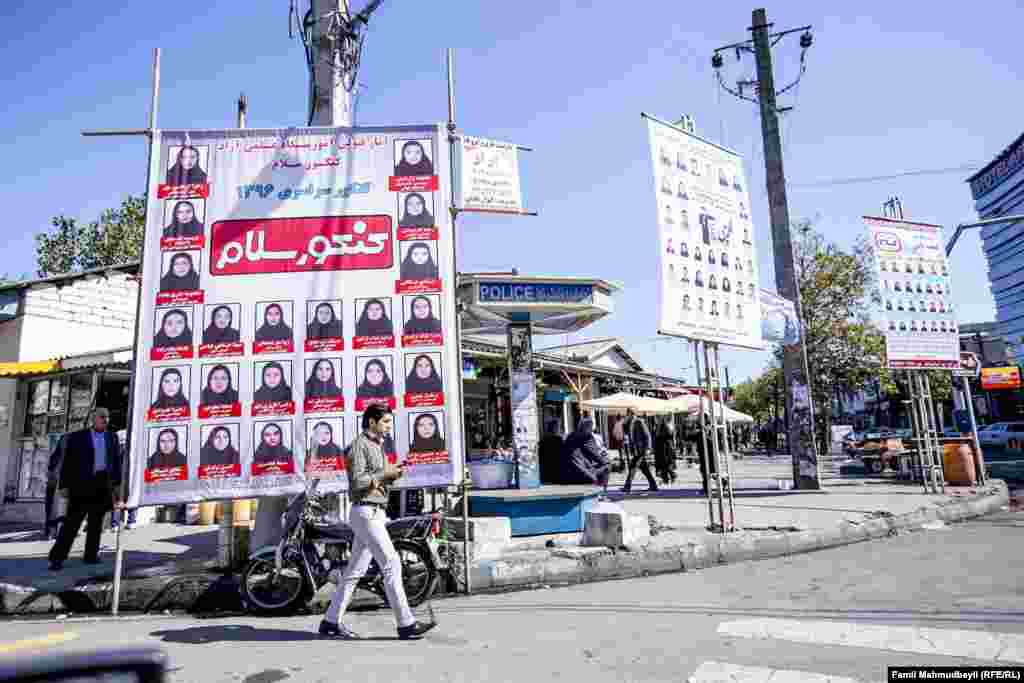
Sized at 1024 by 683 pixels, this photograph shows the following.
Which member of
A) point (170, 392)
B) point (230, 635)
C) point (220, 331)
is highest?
point (220, 331)

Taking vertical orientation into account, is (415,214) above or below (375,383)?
above

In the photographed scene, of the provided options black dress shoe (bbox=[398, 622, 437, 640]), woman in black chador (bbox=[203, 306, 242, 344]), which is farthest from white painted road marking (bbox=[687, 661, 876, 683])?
woman in black chador (bbox=[203, 306, 242, 344])

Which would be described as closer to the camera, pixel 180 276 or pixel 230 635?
pixel 230 635

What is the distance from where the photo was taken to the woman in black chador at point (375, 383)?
622cm

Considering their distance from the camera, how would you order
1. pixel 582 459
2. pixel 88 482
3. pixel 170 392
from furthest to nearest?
1. pixel 582 459
2. pixel 88 482
3. pixel 170 392

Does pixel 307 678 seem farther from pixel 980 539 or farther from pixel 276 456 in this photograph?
pixel 980 539

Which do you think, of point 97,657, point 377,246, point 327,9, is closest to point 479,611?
point 377,246

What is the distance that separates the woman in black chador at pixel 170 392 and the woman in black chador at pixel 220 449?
0.45 meters
